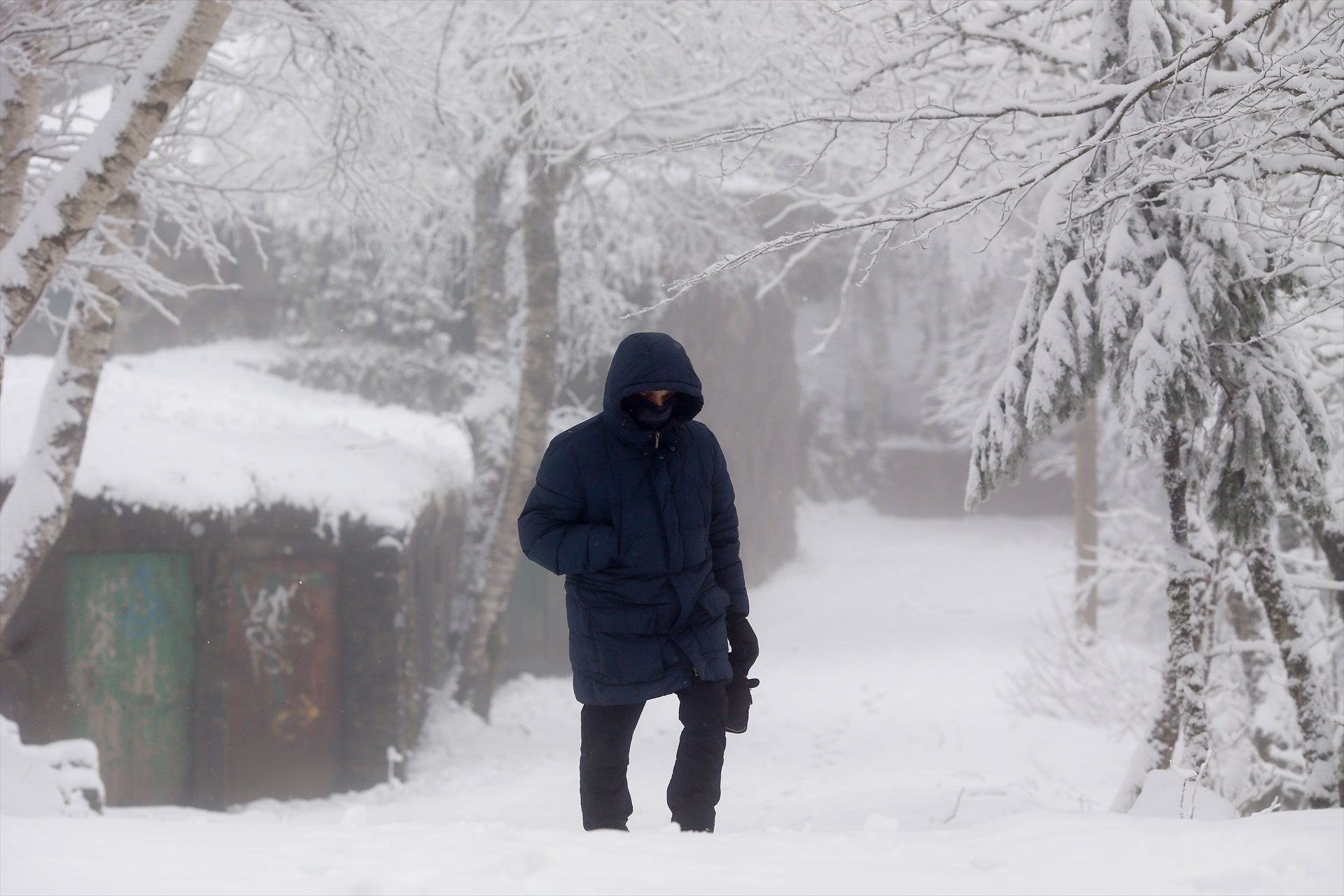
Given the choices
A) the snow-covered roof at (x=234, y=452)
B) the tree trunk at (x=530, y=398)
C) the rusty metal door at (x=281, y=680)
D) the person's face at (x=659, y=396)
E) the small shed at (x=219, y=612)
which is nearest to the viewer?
the person's face at (x=659, y=396)

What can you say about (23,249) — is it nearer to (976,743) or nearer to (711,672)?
(711,672)

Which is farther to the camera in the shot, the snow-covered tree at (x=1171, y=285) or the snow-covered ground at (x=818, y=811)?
the snow-covered tree at (x=1171, y=285)

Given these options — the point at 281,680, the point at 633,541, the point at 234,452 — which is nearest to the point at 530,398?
the point at 234,452

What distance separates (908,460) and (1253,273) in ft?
83.6

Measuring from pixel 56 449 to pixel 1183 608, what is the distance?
19.1ft

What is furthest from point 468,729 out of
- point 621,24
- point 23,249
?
point 23,249

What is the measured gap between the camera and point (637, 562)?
3.55 m

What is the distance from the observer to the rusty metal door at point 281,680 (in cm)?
938

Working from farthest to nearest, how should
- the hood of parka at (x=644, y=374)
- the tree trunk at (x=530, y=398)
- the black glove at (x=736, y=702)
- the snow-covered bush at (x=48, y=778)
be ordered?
the tree trunk at (x=530, y=398) < the snow-covered bush at (x=48, y=778) < the black glove at (x=736, y=702) < the hood of parka at (x=644, y=374)

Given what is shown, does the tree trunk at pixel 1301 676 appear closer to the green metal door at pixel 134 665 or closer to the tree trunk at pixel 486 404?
the green metal door at pixel 134 665

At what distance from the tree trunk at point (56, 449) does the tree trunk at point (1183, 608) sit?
18.0ft

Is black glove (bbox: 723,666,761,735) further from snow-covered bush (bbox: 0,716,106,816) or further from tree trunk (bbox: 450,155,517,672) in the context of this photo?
tree trunk (bbox: 450,155,517,672)

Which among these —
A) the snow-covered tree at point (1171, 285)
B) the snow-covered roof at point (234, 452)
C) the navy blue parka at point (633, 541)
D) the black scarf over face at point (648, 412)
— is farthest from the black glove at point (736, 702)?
the snow-covered roof at point (234, 452)

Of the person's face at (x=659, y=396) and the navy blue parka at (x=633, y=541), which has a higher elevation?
the person's face at (x=659, y=396)
